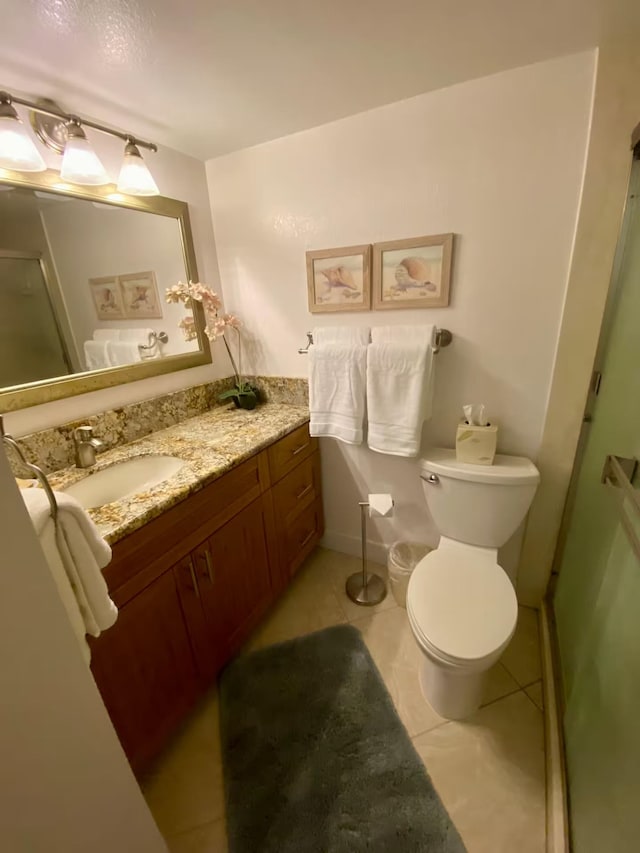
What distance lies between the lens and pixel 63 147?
113cm

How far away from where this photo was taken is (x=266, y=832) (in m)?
0.98

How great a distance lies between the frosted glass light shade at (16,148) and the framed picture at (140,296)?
0.41 meters

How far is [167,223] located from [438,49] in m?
1.17

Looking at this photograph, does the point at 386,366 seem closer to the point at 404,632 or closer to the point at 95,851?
the point at 404,632

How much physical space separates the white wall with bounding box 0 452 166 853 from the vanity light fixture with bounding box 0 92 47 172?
3.40ft

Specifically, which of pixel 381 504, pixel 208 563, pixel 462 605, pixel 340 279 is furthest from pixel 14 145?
pixel 462 605

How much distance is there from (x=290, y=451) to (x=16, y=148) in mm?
1284

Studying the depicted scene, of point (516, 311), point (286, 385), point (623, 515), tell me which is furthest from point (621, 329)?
point (286, 385)

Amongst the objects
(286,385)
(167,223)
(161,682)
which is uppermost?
(167,223)

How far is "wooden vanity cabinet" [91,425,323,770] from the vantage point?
933mm

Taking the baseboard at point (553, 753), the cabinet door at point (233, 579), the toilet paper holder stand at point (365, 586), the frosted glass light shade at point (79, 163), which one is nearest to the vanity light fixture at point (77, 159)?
the frosted glass light shade at point (79, 163)

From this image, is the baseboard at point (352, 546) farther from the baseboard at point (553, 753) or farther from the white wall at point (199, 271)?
the white wall at point (199, 271)

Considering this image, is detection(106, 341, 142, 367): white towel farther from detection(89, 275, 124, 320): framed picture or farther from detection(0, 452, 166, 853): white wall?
detection(0, 452, 166, 853): white wall

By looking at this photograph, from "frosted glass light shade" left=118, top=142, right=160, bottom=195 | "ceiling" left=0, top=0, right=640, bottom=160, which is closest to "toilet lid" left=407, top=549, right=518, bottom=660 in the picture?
"ceiling" left=0, top=0, right=640, bottom=160
